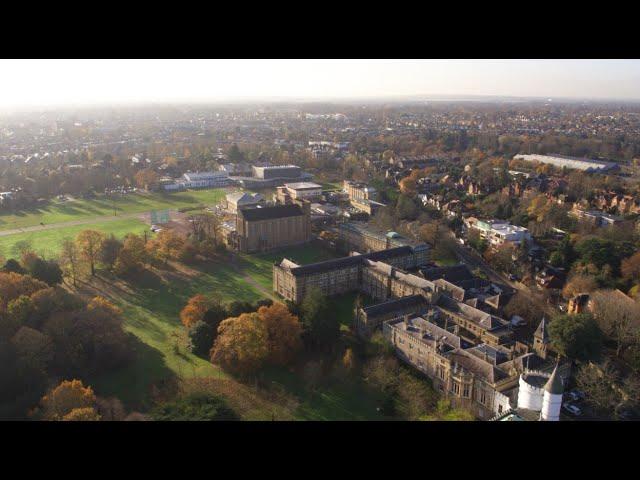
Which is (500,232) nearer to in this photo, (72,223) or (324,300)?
(324,300)

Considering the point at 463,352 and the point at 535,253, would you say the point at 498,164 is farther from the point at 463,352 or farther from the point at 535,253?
the point at 463,352

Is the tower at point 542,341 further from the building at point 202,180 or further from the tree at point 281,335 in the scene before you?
the building at point 202,180

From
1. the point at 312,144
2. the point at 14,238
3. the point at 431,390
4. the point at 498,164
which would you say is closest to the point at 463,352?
the point at 431,390

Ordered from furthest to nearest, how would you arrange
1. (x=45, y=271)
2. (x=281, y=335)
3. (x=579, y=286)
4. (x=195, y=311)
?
(x=579, y=286) → (x=45, y=271) → (x=195, y=311) → (x=281, y=335)

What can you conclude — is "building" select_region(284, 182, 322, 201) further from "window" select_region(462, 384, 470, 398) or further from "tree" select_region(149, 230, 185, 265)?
"window" select_region(462, 384, 470, 398)

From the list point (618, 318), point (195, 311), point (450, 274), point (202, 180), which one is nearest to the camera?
point (618, 318)

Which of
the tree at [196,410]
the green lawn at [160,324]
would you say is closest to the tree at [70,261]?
the green lawn at [160,324]

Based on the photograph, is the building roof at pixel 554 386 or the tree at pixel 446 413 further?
the tree at pixel 446 413

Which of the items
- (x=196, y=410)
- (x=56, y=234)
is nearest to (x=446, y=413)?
(x=196, y=410)
